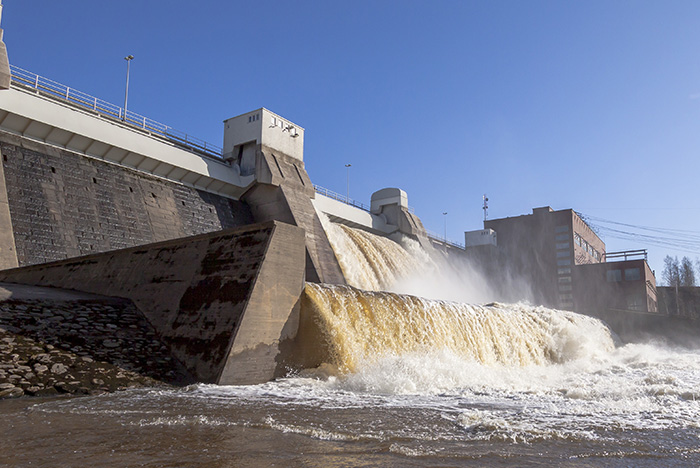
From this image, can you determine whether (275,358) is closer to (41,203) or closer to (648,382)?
(648,382)

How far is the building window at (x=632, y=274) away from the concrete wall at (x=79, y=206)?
111ft

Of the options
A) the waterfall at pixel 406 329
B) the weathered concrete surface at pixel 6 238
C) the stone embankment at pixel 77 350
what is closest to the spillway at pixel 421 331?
the waterfall at pixel 406 329

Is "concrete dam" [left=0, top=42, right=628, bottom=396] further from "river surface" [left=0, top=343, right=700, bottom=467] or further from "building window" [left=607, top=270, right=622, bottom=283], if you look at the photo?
"building window" [left=607, top=270, right=622, bottom=283]

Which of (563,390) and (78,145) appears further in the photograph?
(78,145)

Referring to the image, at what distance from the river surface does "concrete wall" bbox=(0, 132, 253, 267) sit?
8937 mm

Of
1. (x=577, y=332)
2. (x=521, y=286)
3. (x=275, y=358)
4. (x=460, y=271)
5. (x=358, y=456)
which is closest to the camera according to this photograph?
(x=358, y=456)

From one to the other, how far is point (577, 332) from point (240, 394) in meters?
14.6

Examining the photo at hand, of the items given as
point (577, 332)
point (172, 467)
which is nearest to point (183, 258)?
point (172, 467)

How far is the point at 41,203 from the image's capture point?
14.4 m

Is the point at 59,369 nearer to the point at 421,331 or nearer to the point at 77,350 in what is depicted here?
the point at 77,350

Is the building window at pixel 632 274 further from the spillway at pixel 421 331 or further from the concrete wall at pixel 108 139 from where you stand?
the concrete wall at pixel 108 139

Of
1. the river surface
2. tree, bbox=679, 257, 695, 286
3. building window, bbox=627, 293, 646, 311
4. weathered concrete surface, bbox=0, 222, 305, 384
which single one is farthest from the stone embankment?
A: tree, bbox=679, 257, 695, 286

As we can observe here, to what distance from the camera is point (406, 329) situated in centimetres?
1081

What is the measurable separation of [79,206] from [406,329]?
10712mm
